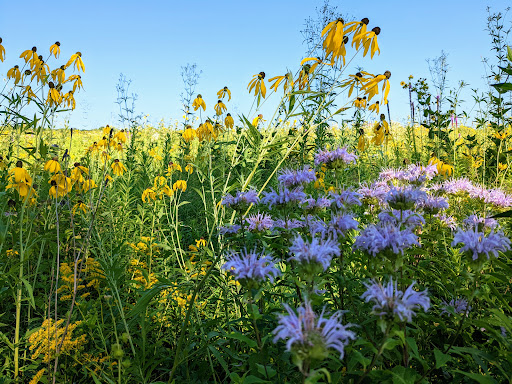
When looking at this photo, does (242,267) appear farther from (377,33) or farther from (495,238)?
(377,33)

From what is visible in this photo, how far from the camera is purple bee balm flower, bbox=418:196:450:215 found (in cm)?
190

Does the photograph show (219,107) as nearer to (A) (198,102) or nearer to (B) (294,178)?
(A) (198,102)

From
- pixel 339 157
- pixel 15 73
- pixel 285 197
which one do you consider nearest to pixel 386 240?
pixel 285 197

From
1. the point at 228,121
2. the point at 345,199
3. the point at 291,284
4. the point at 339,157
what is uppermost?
the point at 228,121

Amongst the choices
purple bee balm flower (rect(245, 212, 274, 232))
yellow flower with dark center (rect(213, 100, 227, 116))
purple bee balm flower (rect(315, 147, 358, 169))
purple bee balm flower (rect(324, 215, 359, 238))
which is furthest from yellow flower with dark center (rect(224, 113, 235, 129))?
purple bee balm flower (rect(324, 215, 359, 238))

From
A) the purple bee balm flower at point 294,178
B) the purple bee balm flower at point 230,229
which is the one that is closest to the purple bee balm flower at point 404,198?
the purple bee balm flower at point 294,178

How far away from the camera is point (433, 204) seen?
1.94 meters

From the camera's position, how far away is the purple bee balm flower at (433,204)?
1.90 m

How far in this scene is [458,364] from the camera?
157 cm

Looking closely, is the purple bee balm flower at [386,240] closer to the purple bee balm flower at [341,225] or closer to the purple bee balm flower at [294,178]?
the purple bee balm flower at [341,225]

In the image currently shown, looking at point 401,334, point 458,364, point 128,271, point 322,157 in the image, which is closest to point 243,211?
point 322,157

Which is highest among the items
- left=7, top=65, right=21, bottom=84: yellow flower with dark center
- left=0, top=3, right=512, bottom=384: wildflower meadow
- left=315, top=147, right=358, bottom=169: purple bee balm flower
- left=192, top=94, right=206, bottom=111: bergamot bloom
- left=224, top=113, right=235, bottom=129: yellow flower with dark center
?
left=7, top=65, right=21, bottom=84: yellow flower with dark center

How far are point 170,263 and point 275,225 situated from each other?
58.9 inches

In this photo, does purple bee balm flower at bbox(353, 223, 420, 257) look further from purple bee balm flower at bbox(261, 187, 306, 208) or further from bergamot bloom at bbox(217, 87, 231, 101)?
bergamot bloom at bbox(217, 87, 231, 101)
